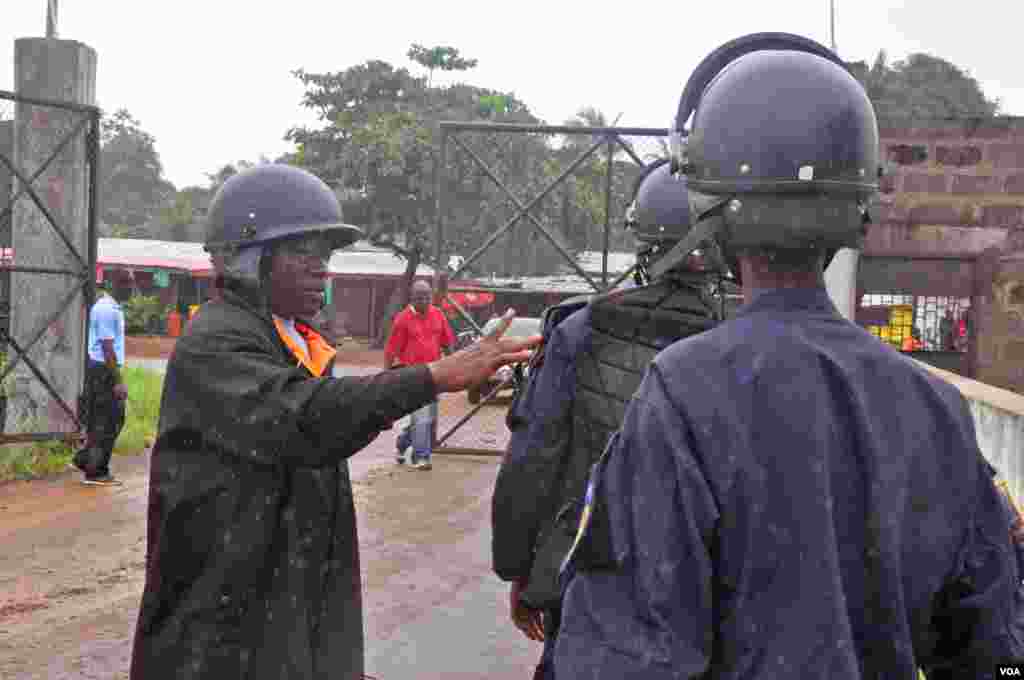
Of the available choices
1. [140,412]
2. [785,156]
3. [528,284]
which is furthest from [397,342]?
[785,156]

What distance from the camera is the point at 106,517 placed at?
29.5ft

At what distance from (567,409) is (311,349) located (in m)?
0.71

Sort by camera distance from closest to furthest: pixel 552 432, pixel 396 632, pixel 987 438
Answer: pixel 552 432
pixel 987 438
pixel 396 632

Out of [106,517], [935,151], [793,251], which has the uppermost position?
[935,151]

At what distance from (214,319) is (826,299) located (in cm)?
160

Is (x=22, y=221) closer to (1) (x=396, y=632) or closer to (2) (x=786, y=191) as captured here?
(1) (x=396, y=632)

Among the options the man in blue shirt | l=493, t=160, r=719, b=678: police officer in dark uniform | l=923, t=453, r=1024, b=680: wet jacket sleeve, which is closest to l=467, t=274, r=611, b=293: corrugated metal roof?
the man in blue shirt

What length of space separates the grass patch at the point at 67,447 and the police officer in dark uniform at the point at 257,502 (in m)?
5.47

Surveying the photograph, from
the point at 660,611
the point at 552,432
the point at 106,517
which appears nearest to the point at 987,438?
the point at 552,432

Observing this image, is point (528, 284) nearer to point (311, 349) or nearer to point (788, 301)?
point (311, 349)

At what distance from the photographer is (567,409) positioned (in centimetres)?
337

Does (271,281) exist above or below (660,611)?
above

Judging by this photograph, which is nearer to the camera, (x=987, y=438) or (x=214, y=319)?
(x=214, y=319)

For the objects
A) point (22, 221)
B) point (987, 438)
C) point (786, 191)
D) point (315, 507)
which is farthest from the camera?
point (22, 221)
